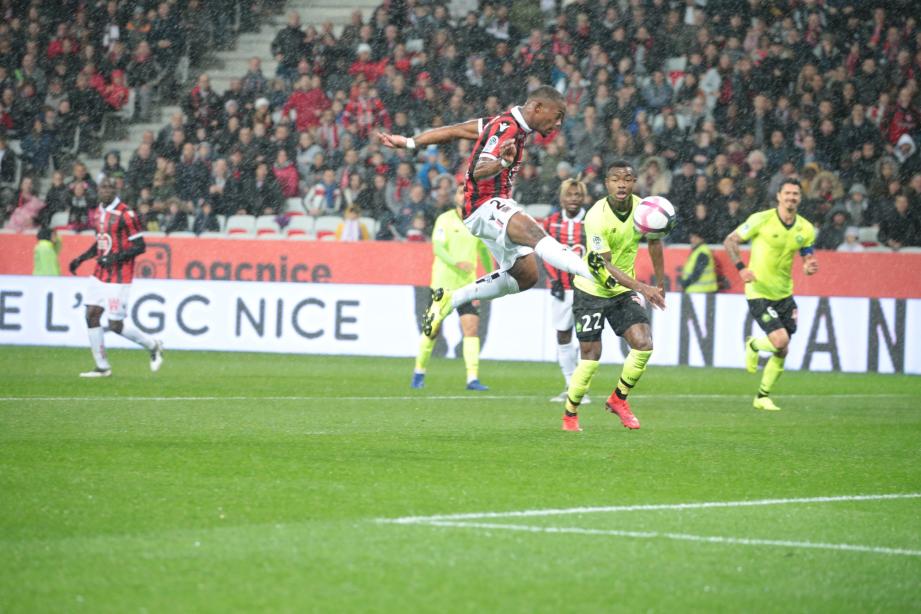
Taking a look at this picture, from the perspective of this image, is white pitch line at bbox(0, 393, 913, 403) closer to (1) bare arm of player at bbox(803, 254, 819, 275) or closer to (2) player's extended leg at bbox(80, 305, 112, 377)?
(1) bare arm of player at bbox(803, 254, 819, 275)

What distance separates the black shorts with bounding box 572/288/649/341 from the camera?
38.9 ft

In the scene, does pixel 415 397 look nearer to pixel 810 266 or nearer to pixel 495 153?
pixel 810 266

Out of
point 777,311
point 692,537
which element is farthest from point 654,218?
point 692,537

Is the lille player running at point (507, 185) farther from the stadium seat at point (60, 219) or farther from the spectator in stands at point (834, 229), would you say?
the stadium seat at point (60, 219)

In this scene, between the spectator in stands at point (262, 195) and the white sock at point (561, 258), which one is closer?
the white sock at point (561, 258)

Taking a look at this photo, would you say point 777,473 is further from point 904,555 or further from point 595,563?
point 595,563

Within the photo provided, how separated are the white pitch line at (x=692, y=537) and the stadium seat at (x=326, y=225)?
1859 cm

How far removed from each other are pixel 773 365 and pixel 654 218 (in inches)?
159

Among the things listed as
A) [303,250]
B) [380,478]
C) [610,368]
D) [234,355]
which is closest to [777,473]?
[380,478]

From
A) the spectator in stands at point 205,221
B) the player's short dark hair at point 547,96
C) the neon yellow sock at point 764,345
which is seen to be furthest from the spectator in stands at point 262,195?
the player's short dark hair at point 547,96

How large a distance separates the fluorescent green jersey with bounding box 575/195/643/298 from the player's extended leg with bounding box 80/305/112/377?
24.7 feet

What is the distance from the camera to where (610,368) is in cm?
2114

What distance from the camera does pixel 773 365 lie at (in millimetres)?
15055

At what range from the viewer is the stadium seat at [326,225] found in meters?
25.6
